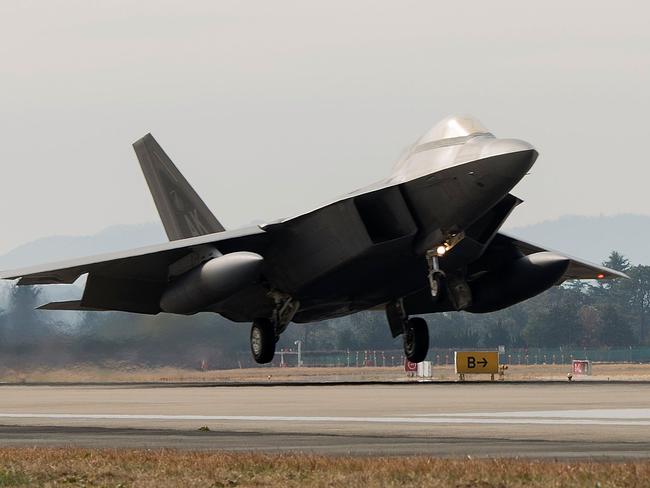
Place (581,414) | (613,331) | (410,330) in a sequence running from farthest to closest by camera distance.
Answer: (613,331) → (410,330) → (581,414)

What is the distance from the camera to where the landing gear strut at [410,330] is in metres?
31.0

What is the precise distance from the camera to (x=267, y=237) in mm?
30312

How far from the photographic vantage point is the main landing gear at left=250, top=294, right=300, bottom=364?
30.5m

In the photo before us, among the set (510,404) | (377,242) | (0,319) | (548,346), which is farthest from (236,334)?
(548,346)

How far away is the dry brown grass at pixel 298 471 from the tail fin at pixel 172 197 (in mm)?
23479

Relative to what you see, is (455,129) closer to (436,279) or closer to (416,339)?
(436,279)

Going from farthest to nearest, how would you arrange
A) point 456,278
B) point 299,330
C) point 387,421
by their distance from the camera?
1. point 299,330
2. point 456,278
3. point 387,421

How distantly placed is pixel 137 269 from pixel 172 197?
179 inches

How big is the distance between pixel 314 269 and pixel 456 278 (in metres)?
3.33

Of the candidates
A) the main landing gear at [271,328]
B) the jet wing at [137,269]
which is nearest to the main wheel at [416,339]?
the main landing gear at [271,328]

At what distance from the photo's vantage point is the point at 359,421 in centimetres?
1541

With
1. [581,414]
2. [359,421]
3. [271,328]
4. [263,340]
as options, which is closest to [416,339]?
[271,328]

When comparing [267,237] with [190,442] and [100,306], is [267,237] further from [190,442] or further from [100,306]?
[190,442]

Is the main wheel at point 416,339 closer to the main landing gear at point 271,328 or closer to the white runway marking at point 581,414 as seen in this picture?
the main landing gear at point 271,328
